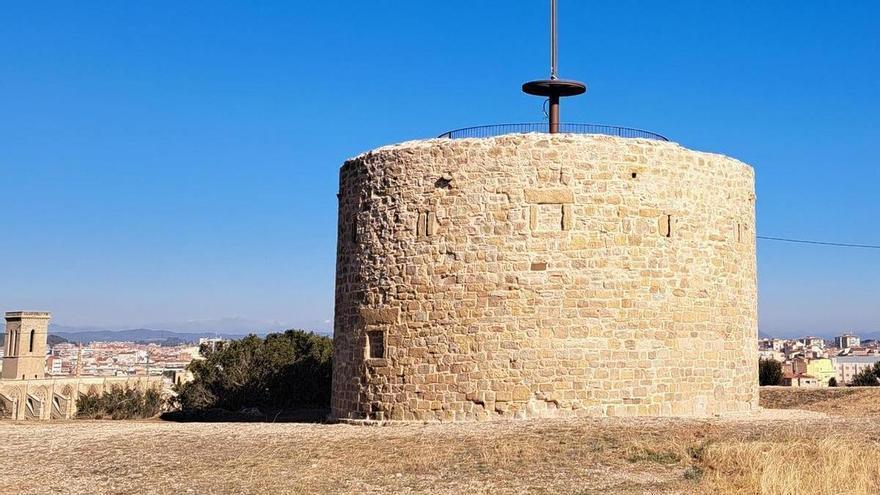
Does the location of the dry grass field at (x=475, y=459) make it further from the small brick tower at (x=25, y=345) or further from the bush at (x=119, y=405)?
the small brick tower at (x=25, y=345)

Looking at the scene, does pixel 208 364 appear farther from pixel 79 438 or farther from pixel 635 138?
pixel 635 138

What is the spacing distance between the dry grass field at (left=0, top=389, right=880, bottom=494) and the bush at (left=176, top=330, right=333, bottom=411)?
30.0 feet

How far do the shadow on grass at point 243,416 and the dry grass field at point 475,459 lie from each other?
4.86 meters

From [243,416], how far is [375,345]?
6.02 m

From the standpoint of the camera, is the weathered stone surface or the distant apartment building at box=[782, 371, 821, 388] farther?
the distant apartment building at box=[782, 371, 821, 388]

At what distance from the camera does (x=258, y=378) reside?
2259cm

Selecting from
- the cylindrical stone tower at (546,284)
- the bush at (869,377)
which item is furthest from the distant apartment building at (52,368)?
the cylindrical stone tower at (546,284)

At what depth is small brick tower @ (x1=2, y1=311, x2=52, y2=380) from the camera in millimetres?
45281

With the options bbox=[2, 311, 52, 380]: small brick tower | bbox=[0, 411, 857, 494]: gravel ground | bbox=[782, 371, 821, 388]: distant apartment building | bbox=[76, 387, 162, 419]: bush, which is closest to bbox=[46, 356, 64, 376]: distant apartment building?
bbox=[2, 311, 52, 380]: small brick tower

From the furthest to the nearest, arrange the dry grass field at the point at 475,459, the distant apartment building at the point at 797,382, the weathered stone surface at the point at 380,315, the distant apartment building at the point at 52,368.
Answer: the distant apartment building at the point at 52,368, the distant apartment building at the point at 797,382, the weathered stone surface at the point at 380,315, the dry grass field at the point at 475,459

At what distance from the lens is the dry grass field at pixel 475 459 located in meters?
8.61

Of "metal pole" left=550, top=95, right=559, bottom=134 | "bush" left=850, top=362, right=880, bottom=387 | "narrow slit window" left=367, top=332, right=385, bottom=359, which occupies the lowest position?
"bush" left=850, top=362, right=880, bottom=387

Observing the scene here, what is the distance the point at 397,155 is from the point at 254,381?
32.7 ft

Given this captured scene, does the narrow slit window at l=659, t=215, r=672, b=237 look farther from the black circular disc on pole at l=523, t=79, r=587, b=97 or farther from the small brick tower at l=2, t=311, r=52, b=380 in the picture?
the small brick tower at l=2, t=311, r=52, b=380
